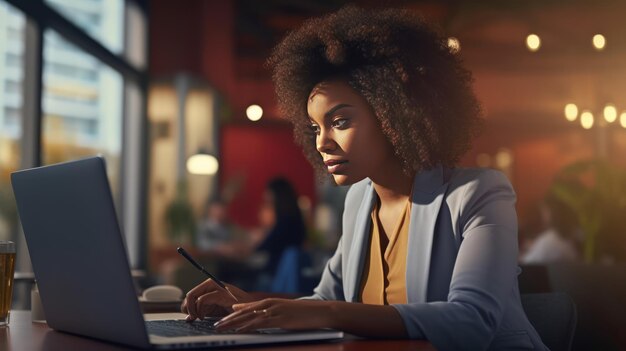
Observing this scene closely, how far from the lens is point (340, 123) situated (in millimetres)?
1646

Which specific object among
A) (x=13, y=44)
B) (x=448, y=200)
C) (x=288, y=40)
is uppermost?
(x=13, y=44)

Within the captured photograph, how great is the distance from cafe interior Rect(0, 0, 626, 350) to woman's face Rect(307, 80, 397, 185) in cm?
30

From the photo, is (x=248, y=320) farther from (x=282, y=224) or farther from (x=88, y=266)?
(x=282, y=224)

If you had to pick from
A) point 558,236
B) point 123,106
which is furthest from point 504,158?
point 558,236

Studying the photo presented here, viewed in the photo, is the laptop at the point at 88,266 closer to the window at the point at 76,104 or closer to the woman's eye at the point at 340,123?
the woman's eye at the point at 340,123

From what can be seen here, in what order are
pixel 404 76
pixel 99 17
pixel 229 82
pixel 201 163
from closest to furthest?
pixel 404 76
pixel 99 17
pixel 201 163
pixel 229 82

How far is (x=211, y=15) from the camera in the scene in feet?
29.8

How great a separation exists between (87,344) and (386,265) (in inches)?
29.4

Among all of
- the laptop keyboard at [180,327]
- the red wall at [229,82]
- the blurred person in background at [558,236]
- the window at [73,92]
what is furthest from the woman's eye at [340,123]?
the blurred person in background at [558,236]

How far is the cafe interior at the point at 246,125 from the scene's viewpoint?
14.0ft

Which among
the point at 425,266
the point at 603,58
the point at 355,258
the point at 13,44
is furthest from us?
the point at 603,58

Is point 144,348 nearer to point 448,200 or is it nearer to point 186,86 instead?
point 448,200

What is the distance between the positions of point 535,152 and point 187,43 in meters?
9.29

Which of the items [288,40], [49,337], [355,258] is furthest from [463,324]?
[288,40]
